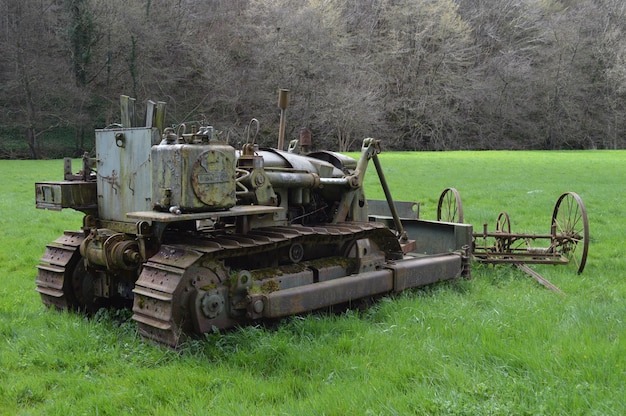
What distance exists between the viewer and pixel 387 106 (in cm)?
4272

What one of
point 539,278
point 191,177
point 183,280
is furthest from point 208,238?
point 539,278

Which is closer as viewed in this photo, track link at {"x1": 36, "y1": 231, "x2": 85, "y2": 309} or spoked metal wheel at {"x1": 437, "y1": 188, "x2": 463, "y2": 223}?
track link at {"x1": 36, "y1": 231, "x2": 85, "y2": 309}

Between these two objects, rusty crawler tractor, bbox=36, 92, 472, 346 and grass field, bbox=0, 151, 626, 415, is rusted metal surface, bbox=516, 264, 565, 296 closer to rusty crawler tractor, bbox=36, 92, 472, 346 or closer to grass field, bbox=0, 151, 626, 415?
grass field, bbox=0, 151, 626, 415

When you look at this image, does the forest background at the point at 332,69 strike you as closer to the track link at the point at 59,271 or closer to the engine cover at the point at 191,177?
the track link at the point at 59,271

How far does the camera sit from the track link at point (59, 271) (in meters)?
5.52

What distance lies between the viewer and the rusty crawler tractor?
454 centimetres

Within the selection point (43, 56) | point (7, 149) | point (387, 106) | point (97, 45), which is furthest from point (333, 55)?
point (7, 149)

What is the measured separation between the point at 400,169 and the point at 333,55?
56.8 ft

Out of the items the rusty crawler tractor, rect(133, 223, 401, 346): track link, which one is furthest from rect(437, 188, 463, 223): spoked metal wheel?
rect(133, 223, 401, 346): track link

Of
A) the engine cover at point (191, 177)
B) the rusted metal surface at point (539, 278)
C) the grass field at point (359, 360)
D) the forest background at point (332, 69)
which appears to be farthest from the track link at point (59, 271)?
the forest background at point (332, 69)

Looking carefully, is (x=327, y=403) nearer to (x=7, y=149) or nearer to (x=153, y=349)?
(x=153, y=349)

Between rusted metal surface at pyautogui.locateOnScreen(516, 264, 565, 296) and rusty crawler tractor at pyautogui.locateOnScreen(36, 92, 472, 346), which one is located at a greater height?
rusty crawler tractor at pyautogui.locateOnScreen(36, 92, 472, 346)

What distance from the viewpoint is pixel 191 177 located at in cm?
448

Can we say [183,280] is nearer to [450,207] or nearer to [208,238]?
[208,238]
